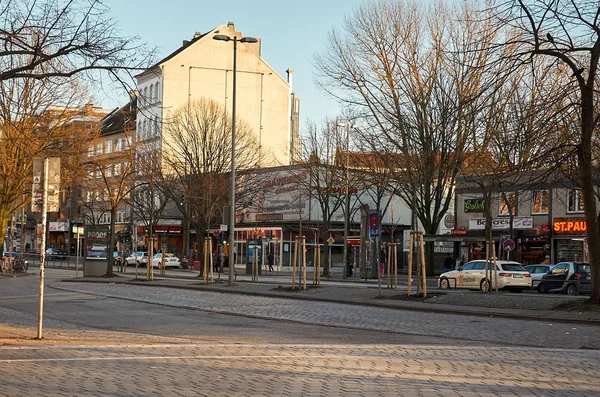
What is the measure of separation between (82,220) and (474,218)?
63430 millimetres

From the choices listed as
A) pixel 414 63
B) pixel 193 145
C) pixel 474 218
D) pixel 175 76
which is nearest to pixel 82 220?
pixel 175 76

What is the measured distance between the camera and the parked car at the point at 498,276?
117ft

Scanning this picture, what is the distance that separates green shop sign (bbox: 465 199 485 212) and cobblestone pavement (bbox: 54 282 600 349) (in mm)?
28989

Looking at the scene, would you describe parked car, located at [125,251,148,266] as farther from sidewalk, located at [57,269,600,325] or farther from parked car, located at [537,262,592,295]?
Result: parked car, located at [537,262,592,295]

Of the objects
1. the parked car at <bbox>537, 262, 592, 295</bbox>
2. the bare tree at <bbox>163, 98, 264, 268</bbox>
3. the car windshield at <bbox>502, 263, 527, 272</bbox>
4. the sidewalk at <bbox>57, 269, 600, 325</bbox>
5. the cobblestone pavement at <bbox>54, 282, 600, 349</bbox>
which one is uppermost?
the bare tree at <bbox>163, 98, 264, 268</bbox>

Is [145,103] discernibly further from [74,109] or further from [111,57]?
[74,109]

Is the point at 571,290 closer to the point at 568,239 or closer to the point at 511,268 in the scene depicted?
the point at 511,268

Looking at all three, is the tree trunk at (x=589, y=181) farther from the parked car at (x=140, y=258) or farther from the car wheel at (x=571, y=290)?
the parked car at (x=140, y=258)

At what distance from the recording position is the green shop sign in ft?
184

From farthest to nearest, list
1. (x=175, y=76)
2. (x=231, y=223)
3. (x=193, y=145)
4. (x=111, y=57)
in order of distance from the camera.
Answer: (x=175, y=76), (x=193, y=145), (x=231, y=223), (x=111, y=57)

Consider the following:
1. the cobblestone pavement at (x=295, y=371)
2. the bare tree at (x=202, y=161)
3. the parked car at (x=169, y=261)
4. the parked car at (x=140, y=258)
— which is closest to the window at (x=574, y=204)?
the bare tree at (x=202, y=161)

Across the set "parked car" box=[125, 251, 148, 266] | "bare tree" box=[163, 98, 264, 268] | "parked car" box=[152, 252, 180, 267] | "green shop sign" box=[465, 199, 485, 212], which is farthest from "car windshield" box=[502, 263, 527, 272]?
"parked car" box=[125, 251, 148, 266]

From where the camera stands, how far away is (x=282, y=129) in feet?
299

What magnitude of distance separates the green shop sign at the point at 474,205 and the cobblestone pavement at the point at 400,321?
28989 mm
